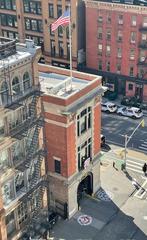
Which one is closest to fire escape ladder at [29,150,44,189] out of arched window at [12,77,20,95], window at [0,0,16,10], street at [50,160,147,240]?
street at [50,160,147,240]

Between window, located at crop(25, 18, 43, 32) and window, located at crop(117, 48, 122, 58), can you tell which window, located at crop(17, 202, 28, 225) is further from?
window, located at crop(25, 18, 43, 32)

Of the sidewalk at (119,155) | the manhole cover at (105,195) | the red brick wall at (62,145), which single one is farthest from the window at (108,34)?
the red brick wall at (62,145)

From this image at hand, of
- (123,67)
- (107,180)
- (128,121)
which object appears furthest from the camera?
(123,67)

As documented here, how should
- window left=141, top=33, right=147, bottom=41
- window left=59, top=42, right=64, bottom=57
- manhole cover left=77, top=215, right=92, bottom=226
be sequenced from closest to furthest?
manhole cover left=77, top=215, right=92, bottom=226, window left=141, top=33, right=147, bottom=41, window left=59, top=42, right=64, bottom=57

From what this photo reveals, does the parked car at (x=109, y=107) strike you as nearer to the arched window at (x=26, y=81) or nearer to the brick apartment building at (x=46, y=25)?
the brick apartment building at (x=46, y=25)

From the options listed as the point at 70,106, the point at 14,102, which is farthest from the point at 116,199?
the point at 14,102

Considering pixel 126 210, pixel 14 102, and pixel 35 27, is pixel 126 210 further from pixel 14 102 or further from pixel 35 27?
pixel 35 27
